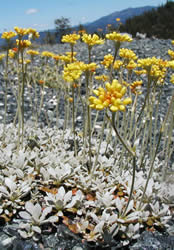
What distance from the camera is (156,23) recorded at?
15.3 metres

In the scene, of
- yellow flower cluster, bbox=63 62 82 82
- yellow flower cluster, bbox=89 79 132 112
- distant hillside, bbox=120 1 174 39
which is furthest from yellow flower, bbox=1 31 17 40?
distant hillside, bbox=120 1 174 39

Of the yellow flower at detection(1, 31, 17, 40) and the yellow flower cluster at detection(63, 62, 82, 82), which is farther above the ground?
the yellow flower at detection(1, 31, 17, 40)

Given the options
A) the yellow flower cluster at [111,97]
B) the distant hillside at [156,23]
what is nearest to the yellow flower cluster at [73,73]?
the yellow flower cluster at [111,97]

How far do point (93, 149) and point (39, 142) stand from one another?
0.58 metres

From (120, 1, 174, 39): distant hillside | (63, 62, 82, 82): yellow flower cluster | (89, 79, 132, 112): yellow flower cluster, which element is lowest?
(89, 79, 132, 112): yellow flower cluster

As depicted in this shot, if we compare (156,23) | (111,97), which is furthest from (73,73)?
(156,23)

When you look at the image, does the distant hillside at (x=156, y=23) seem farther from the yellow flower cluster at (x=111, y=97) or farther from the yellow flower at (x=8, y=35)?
the yellow flower cluster at (x=111, y=97)

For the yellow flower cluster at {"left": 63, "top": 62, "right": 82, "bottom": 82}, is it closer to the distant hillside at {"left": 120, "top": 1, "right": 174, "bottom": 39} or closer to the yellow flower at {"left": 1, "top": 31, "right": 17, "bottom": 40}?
the yellow flower at {"left": 1, "top": 31, "right": 17, "bottom": 40}

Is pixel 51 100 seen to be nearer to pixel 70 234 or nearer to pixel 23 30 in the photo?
pixel 23 30

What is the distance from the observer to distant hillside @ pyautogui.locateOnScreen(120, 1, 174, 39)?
44.3 ft

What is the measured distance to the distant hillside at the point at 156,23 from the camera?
44.3 feet

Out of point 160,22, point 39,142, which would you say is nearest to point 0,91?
point 39,142

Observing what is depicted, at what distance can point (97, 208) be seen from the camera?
187 cm

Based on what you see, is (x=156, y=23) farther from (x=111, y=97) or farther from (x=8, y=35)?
(x=111, y=97)
